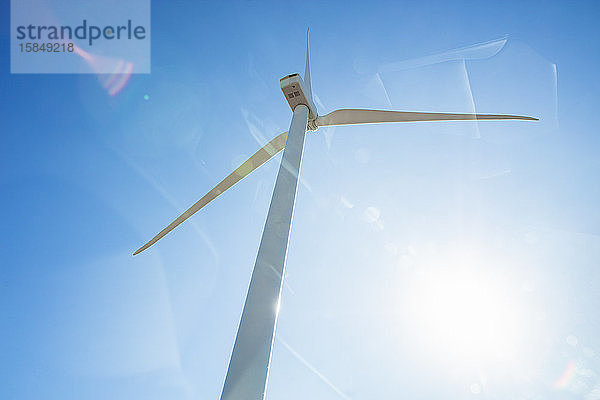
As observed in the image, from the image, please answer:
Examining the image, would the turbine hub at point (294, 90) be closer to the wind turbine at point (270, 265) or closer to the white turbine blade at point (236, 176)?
the wind turbine at point (270, 265)

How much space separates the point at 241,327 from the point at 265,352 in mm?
552

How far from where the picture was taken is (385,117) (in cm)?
1325

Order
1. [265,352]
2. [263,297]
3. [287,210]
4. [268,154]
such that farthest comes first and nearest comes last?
[268,154], [287,210], [263,297], [265,352]

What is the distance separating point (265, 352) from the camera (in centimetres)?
534

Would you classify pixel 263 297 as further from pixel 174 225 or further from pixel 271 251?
pixel 174 225

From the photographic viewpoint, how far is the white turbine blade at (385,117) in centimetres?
1293

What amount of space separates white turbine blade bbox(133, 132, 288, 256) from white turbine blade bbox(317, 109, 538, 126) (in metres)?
1.95

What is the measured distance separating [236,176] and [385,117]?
602 cm

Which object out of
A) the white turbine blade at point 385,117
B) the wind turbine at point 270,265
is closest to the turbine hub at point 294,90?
the wind turbine at point 270,265

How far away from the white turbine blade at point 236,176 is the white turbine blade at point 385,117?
195 centimetres

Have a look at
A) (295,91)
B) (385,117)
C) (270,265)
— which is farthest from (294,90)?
(270,265)

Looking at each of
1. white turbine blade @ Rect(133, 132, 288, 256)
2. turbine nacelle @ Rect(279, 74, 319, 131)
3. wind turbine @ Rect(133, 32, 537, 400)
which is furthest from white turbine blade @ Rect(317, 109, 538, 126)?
white turbine blade @ Rect(133, 132, 288, 256)

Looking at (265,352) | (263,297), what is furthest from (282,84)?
(265,352)

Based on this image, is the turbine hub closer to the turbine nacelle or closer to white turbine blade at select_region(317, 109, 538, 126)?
the turbine nacelle
